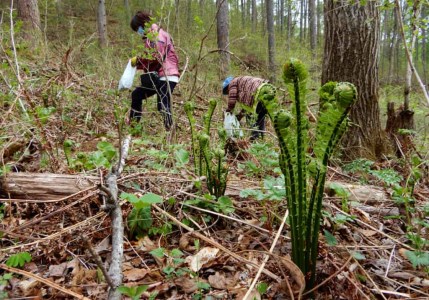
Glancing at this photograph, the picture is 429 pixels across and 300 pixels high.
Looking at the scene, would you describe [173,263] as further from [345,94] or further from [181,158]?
[345,94]

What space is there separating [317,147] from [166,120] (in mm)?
2844

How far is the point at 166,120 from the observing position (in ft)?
12.3

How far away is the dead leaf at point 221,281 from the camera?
4.31 feet

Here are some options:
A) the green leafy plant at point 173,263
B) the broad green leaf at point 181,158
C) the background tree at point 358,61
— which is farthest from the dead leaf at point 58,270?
the background tree at point 358,61

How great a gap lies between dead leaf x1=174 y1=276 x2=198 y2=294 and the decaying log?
2.67 feet

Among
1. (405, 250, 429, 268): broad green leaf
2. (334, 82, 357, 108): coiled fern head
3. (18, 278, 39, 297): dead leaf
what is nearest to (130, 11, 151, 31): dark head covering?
Result: (18, 278, 39, 297): dead leaf

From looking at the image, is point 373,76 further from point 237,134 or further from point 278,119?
point 278,119

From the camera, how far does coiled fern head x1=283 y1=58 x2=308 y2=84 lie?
94 centimetres

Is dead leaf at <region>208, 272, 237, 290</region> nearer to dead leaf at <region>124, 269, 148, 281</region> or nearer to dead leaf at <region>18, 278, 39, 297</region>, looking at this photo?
dead leaf at <region>124, 269, 148, 281</region>

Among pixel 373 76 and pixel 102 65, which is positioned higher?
pixel 102 65

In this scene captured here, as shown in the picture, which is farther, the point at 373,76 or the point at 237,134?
the point at 373,76

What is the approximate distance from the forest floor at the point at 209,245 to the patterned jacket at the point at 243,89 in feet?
6.52

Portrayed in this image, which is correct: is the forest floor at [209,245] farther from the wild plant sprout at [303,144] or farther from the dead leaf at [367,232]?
the wild plant sprout at [303,144]

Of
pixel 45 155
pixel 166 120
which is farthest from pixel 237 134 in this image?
pixel 45 155
